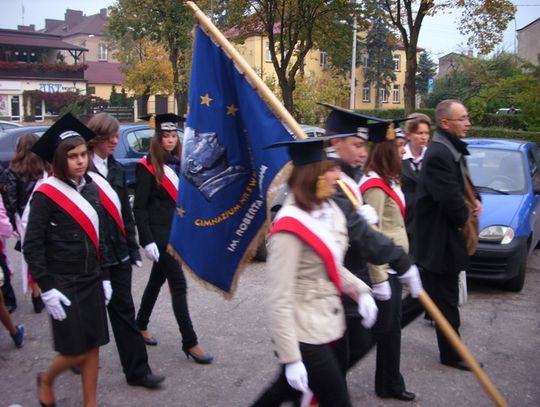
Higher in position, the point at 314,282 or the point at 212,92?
the point at 212,92

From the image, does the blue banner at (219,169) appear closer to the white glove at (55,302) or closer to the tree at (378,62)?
the white glove at (55,302)

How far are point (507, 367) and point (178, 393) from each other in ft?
8.63

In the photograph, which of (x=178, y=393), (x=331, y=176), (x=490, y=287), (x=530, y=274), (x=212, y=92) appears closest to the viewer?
(x=331, y=176)

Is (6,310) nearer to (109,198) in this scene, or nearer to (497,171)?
(109,198)

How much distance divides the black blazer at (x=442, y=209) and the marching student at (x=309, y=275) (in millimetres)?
1853

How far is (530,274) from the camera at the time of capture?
7.72 meters

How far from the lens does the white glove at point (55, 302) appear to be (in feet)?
11.6

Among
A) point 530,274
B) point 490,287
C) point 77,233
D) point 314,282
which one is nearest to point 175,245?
point 77,233

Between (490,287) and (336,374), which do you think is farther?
(490,287)

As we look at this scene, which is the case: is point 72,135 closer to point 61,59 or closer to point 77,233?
point 77,233

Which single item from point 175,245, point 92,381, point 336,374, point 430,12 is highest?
point 430,12

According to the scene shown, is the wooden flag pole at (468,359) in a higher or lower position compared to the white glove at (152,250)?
lower

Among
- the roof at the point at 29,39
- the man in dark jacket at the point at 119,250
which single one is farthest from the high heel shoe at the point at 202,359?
the roof at the point at 29,39

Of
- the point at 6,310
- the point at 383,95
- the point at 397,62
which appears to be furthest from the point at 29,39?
the point at 6,310
